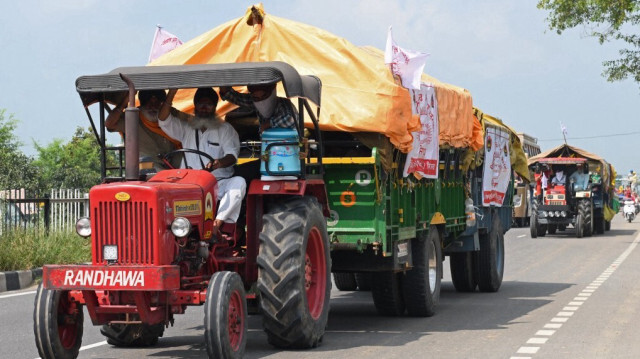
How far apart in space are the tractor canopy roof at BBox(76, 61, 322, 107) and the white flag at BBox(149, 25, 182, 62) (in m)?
3.53

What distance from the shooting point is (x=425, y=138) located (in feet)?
44.3

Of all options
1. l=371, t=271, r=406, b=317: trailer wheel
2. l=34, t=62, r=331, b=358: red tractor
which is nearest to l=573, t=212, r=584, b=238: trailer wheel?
l=371, t=271, r=406, b=317: trailer wheel

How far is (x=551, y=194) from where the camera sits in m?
39.0

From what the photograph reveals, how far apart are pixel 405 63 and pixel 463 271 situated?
18.8ft

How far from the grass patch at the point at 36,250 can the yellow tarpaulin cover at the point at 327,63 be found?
6.90m

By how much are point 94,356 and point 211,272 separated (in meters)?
1.34

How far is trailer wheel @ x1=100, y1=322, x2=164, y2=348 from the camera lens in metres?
10.5

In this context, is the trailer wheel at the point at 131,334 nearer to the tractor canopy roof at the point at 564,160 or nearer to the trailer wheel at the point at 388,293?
the trailer wheel at the point at 388,293

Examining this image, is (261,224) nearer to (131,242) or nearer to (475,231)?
(131,242)

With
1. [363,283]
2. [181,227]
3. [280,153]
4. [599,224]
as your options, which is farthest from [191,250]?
[599,224]

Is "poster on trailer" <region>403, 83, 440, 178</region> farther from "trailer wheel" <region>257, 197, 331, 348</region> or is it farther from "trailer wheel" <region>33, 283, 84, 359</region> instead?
"trailer wheel" <region>33, 283, 84, 359</region>

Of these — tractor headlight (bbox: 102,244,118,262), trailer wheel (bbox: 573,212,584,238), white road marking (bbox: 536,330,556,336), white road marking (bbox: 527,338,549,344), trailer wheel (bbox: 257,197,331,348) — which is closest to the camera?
tractor headlight (bbox: 102,244,118,262)

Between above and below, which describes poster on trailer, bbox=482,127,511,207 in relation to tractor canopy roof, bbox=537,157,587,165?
below

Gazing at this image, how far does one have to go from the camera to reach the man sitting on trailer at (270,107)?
10.2m
